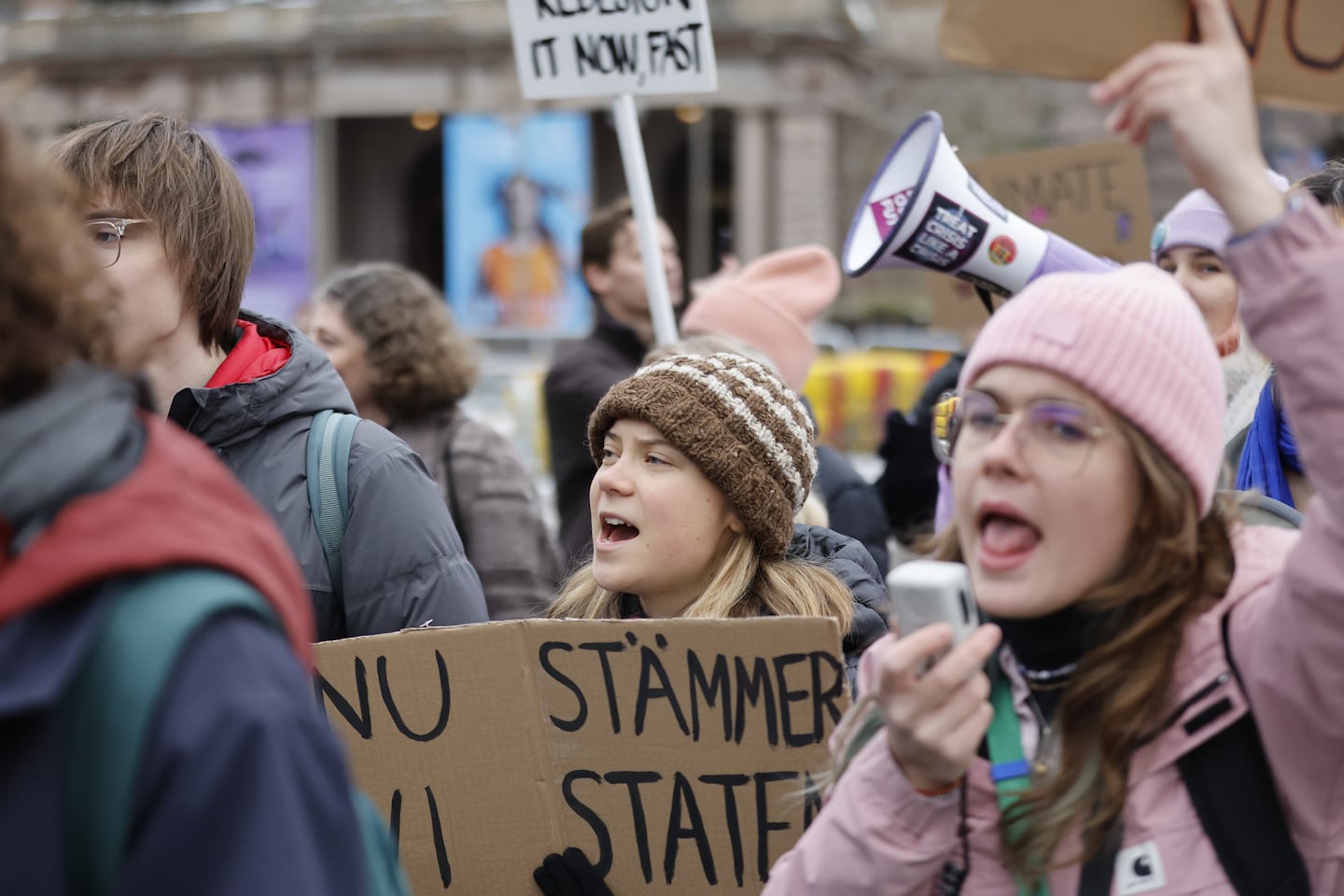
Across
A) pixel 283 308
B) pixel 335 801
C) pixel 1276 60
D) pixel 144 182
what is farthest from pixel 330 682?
pixel 283 308

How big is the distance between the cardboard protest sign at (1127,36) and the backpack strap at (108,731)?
3.29ft

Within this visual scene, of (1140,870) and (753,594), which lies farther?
(753,594)

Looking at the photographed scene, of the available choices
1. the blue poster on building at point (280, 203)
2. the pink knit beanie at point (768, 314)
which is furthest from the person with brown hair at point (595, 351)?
the blue poster on building at point (280, 203)

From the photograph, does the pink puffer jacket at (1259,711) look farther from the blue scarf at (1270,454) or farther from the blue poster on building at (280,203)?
the blue poster on building at (280,203)

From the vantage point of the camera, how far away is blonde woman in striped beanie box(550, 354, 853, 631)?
2836 mm

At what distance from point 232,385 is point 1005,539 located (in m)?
1.53

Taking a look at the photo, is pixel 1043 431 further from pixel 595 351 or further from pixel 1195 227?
pixel 595 351

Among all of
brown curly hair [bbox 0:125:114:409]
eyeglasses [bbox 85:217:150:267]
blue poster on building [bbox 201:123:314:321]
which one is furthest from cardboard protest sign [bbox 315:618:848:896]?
blue poster on building [bbox 201:123:314:321]

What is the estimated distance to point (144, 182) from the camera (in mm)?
2701

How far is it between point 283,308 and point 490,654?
2862 centimetres

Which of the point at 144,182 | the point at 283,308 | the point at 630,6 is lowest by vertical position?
the point at 283,308

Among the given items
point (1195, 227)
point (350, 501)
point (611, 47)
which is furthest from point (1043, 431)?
point (611, 47)

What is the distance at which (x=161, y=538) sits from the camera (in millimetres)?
1212

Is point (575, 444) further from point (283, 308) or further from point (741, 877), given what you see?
point (283, 308)
